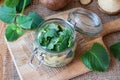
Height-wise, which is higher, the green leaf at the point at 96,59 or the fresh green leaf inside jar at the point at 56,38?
the fresh green leaf inside jar at the point at 56,38

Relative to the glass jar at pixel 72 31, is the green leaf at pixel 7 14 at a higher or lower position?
higher

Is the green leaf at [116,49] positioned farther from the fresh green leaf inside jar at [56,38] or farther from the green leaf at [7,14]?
the green leaf at [7,14]

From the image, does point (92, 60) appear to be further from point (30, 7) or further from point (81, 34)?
point (30, 7)

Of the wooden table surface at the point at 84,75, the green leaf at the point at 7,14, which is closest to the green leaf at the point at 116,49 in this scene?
the wooden table surface at the point at 84,75

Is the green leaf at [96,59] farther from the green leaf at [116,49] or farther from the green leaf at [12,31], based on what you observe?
the green leaf at [12,31]

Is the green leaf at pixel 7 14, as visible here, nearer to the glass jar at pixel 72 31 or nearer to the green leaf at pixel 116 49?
the glass jar at pixel 72 31

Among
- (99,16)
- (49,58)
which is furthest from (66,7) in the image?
(49,58)

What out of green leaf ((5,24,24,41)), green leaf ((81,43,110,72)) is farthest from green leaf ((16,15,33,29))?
green leaf ((81,43,110,72))

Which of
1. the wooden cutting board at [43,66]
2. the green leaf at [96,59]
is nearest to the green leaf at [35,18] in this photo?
the wooden cutting board at [43,66]

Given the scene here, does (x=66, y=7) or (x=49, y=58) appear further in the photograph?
(x=66, y=7)
